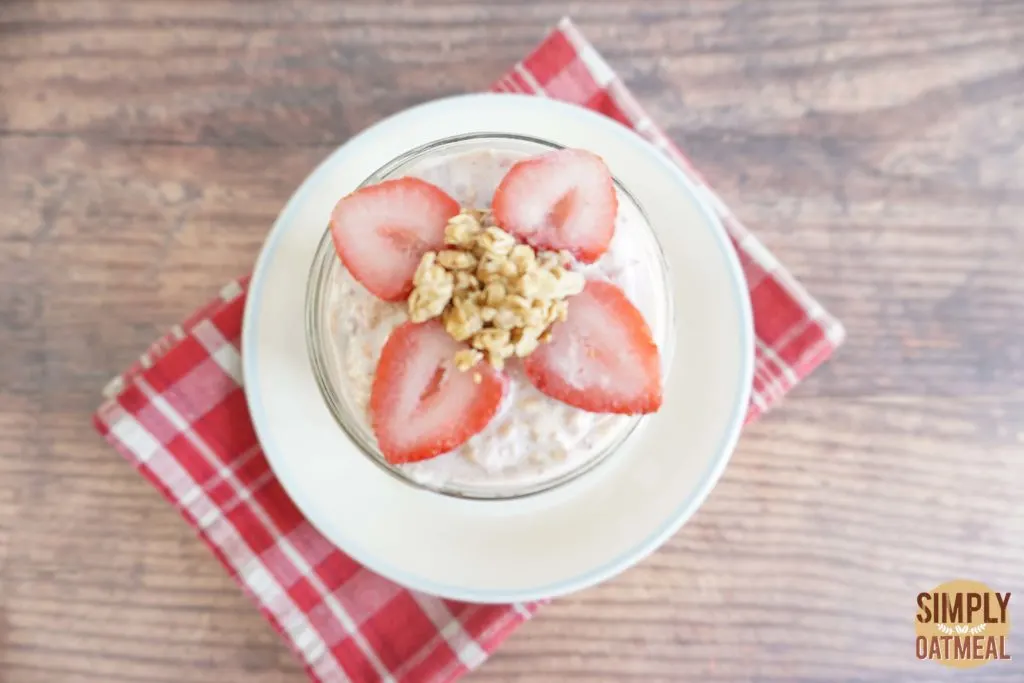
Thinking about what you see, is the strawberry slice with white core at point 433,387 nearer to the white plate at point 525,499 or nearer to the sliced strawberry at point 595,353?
the sliced strawberry at point 595,353

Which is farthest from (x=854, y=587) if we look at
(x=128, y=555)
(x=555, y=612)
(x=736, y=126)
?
(x=128, y=555)

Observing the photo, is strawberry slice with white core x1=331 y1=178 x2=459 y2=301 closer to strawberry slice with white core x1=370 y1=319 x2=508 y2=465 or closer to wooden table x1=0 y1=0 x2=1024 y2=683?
strawberry slice with white core x1=370 y1=319 x2=508 y2=465

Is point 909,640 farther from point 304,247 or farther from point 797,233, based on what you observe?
point 304,247

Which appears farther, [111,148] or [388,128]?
[111,148]
